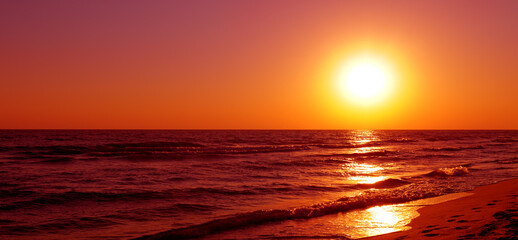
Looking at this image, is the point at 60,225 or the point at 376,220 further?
the point at 376,220

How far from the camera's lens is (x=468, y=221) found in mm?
9539

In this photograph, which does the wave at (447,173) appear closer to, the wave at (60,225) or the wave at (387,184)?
the wave at (387,184)

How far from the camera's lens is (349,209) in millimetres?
13375

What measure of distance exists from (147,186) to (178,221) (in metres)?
7.03

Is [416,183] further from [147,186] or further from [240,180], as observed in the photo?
[147,186]

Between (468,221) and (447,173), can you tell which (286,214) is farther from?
(447,173)

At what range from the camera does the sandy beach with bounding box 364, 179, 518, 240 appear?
26.1ft

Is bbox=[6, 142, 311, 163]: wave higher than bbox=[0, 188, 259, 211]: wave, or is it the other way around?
bbox=[6, 142, 311, 163]: wave

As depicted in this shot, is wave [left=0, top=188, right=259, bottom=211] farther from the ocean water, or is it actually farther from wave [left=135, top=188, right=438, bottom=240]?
wave [left=135, top=188, right=438, bottom=240]

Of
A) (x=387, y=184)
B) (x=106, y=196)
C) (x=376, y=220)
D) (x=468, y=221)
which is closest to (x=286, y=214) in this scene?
(x=376, y=220)

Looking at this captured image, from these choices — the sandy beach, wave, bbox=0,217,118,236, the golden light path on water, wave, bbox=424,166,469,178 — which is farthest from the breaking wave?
wave, bbox=0,217,118,236

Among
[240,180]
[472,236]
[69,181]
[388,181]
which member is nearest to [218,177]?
[240,180]

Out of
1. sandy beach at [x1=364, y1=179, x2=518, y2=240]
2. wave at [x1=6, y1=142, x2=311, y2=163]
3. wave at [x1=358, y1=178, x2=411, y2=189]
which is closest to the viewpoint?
sandy beach at [x1=364, y1=179, x2=518, y2=240]

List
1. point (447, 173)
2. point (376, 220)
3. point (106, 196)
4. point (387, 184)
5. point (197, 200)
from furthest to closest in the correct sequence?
point (447, 173) < point (387, 184) < point (106, 196) < point (197, 200) < point (376, 220)
